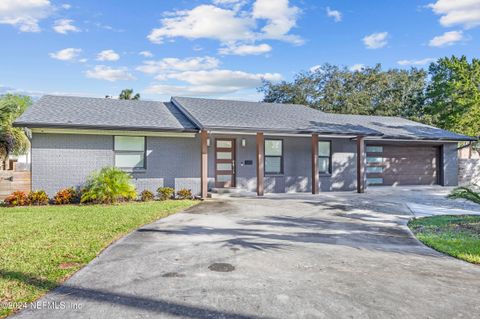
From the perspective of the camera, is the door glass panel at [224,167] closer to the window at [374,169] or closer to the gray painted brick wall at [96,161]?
the gray painted brick wall at [96,161]

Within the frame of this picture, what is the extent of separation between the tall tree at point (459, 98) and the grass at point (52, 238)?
1876cm

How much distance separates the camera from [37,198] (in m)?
11.2

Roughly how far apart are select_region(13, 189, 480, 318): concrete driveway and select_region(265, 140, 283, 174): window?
6.66 m

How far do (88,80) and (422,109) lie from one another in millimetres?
28481

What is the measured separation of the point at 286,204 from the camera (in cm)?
1139

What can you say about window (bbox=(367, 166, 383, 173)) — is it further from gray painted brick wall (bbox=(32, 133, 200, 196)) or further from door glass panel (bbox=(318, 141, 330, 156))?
gray painted brick wall (bbox=(32, 133, 200, 196))

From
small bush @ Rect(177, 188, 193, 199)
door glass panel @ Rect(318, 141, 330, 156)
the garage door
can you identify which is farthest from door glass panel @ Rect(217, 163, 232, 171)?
the garage door

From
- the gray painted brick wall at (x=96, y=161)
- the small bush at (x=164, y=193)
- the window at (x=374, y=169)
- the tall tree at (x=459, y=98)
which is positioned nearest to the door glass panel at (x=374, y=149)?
the window at (x=374, y=169)

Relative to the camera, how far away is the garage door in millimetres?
17453

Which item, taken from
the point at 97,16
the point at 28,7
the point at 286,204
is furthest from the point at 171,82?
the point at 286,204

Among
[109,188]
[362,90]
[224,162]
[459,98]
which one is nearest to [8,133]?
[109,188]

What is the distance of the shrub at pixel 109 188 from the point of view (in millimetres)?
11164

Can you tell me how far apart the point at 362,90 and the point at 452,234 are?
83.1ft

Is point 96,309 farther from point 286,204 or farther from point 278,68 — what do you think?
point 278,68
